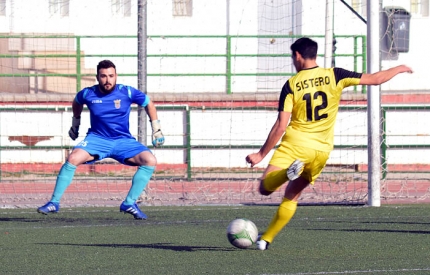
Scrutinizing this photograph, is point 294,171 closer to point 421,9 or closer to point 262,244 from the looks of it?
point 262,244

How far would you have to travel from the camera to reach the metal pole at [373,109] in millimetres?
10422

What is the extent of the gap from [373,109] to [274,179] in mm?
4528

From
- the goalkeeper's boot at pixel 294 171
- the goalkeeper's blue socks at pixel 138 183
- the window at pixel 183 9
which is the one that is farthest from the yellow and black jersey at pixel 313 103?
the window at pixel 183 9

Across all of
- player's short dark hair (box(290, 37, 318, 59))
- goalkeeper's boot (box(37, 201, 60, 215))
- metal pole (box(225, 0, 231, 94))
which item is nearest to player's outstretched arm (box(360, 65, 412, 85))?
player's short dark hair (box(290, 37, 318, 59))

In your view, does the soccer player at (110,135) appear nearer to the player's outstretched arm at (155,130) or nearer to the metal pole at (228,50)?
the player's outstretched arm at (155,130)

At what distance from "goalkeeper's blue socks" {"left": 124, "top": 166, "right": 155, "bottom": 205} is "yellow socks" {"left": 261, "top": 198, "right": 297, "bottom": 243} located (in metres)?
2.43

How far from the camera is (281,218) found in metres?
6.46

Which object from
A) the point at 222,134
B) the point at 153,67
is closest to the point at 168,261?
the point at 222,134

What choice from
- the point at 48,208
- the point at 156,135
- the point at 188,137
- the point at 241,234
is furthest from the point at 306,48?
the point at 188,137

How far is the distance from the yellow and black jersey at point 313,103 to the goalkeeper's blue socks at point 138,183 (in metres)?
2.67

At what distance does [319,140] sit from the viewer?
643 cm

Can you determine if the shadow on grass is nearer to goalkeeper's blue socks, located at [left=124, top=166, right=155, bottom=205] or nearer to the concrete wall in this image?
goalkeeper's blue socks, located at [left=124, top=166, right=155, bottom=205]

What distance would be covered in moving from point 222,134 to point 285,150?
9.57 metres

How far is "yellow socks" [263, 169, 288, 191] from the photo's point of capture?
6188mm
